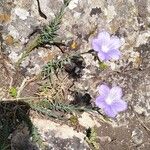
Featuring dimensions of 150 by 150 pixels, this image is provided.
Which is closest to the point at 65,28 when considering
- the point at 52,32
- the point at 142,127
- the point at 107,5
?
the point at 52,32

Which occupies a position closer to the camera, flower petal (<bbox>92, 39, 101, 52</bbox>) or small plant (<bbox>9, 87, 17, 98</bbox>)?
flower petal (<bbox>92, 39, 101, 52</bbox>)

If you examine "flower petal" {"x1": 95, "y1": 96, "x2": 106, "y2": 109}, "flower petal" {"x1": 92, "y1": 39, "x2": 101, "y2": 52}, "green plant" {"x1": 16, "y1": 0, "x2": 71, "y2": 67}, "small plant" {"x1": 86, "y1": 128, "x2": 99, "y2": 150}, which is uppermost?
"flower petal" {"x1": 92, "y1": 39, "x2": 101, "y2": 52}

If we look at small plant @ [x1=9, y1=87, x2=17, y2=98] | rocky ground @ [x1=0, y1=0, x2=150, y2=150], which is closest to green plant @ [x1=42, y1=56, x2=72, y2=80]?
rocky ground @ [x1=0, y1=0, x2=150, y2=150]

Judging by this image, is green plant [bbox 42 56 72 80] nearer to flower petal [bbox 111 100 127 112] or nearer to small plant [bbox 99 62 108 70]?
small plant [bbox 99 62 108 70]

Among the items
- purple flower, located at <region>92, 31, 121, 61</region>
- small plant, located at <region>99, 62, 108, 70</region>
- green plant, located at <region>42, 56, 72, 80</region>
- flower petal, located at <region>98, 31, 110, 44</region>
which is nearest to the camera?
purple flower, located at <region>92, 31, 121, 61</region>

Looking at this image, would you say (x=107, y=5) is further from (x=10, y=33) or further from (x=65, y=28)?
(x=10, y=33)

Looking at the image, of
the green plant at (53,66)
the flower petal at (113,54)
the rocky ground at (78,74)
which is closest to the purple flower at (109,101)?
the flower petal at (113,54)
